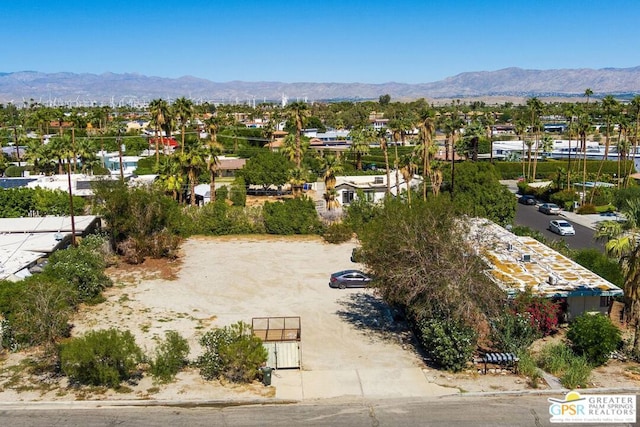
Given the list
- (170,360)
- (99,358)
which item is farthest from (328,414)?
(99,358)

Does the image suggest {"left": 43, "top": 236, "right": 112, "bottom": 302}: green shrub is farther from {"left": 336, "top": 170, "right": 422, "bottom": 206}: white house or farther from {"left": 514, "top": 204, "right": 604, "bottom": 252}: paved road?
{"left": 514, "top": 204, "right": 604, "bottom": 252}: paved road

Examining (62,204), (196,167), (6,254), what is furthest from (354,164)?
(6,254)

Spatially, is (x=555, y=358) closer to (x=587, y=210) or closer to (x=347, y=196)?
(x=347, y=196)

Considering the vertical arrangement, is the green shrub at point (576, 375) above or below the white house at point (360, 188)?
below

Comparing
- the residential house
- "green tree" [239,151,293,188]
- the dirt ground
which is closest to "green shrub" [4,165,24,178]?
"green tree" [239,151,293,188]

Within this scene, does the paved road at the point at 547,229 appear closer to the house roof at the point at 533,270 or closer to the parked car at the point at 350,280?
the house roof at the point at 533,270

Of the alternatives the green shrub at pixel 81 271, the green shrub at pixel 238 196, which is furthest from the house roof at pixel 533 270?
the green shrub at pixel 238 196
